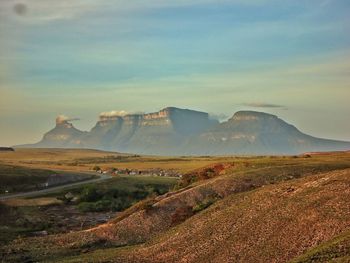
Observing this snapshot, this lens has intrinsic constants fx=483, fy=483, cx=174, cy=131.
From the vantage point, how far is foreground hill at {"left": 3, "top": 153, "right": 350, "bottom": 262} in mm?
36291

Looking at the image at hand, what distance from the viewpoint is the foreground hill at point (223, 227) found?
3629 centimetres

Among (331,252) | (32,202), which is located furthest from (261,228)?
(32,202)

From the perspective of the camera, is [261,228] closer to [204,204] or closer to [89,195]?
[204,204]

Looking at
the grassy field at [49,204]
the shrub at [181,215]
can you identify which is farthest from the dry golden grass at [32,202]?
the shrub at [181,215]

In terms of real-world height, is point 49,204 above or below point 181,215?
below

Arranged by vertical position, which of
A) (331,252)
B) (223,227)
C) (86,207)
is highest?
(331,252)

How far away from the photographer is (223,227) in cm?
4356

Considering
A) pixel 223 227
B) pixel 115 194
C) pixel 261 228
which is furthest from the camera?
pixel 115 194

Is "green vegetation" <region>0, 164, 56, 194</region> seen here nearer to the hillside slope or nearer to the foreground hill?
the foreground hill

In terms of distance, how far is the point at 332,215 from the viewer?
3675 centimetres

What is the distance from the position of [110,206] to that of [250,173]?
3558 centimetres

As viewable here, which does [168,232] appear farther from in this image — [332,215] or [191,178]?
[191,178]

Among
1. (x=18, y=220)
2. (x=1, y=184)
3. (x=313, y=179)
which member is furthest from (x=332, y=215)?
(x=1, y=184)

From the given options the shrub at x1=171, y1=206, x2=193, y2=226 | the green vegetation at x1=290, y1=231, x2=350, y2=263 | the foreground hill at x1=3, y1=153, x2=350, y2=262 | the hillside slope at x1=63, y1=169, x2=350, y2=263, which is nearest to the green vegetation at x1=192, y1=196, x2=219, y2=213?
the foreground hill at x1=3, y1=153, x2=350, y2=262
